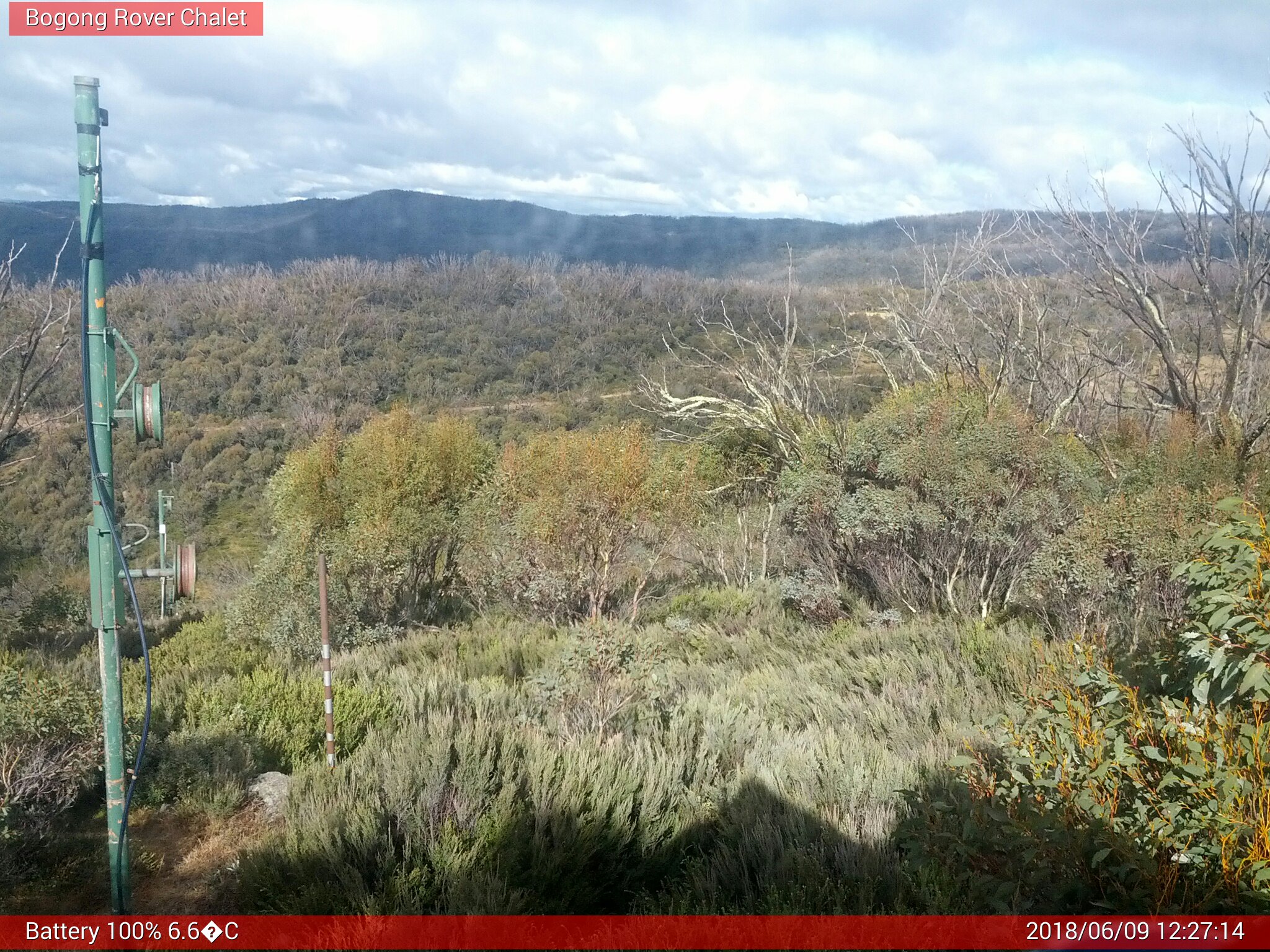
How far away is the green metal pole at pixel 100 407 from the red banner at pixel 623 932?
2.13ft

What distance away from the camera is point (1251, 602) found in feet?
9.62

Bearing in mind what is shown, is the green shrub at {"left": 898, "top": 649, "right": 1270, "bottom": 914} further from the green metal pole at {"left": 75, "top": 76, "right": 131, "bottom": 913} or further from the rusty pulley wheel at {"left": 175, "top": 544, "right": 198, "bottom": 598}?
the green metal pole at {"left": 75, "top": 76, "right": 131, "bottom": 913}

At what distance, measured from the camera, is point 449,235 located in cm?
7800

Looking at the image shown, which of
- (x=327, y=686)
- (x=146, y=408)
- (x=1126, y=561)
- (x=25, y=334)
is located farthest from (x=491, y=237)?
(x=146, y=408)

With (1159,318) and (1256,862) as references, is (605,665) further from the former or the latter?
(1159,318)

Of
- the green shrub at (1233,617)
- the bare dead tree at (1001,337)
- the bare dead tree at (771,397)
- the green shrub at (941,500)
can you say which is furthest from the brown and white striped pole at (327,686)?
the bare dead tree at (771,397)

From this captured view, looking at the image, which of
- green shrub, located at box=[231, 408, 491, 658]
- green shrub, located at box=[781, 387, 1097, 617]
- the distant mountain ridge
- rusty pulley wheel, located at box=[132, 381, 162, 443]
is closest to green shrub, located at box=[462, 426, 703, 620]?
green shrub, located at box=[231, 408, 491, 658]

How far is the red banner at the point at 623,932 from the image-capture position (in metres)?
2.68

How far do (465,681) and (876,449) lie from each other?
222 inches

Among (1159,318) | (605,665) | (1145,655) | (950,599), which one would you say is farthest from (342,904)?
(1159,318)

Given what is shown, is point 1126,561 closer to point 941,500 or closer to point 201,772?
point 941,500

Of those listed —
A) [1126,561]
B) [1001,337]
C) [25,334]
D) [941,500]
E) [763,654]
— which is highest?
[1001,337]

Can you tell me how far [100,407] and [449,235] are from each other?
7922 centimetres

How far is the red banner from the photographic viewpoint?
2678mm
